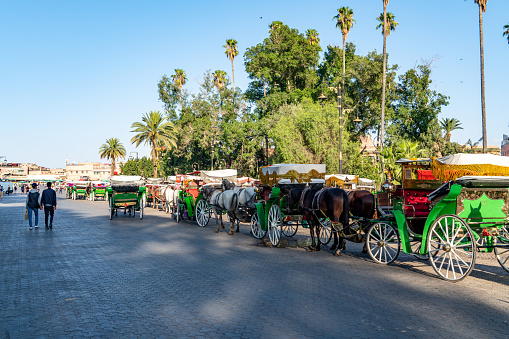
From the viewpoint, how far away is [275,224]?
12.1 m

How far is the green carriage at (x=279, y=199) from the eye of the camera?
473 inches

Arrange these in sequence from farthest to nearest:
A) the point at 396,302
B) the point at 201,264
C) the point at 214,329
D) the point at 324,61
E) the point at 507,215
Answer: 1. the point at 324,61
2. the point at 201,264
3. the point at 507,215
4. the point at 396,302
5. the point at 214,329

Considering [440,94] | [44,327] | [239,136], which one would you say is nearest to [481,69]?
[440,94]

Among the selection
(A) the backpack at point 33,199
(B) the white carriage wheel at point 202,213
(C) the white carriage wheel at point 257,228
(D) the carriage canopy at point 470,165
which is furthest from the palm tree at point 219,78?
(D) the carriage canopy at point 470,165

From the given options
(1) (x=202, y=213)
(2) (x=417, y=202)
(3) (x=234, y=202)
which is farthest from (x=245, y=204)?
(2) (x=417, y=202)

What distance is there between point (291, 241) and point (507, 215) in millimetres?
6386

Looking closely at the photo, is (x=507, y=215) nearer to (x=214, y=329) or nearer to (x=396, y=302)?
(x=396, y=302)

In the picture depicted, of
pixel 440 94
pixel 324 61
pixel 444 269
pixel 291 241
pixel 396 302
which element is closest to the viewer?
pixel 396 302

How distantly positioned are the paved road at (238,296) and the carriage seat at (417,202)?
113 cm

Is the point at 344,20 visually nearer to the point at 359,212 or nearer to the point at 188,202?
the point at 188,202

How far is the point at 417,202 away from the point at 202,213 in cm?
1059

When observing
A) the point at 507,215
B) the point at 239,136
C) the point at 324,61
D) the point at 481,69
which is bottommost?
the point at 507,215

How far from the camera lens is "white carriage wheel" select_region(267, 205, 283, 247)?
11891 millimetres

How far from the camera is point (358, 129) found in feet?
145
